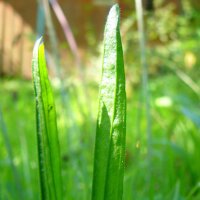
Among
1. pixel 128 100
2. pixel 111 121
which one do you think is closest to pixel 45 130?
pixel 111 121

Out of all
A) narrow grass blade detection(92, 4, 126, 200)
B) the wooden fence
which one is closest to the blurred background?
the wooden fence

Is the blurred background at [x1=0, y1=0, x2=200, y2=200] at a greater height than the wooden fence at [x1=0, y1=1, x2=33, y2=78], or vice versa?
the wooden fence at [x1=0, y1=1, x2=33, y2=78]

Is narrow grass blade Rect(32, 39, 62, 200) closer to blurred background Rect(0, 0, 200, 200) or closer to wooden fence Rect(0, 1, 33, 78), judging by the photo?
blurred background Rect(0, 0, 200, 200)

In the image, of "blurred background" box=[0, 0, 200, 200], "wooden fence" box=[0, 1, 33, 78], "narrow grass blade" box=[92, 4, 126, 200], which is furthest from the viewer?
"wooden fence" box=[0, 1, 33, 78]

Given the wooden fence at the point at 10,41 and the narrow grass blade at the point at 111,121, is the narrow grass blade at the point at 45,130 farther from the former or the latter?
the wooden fence at the point at 10,41

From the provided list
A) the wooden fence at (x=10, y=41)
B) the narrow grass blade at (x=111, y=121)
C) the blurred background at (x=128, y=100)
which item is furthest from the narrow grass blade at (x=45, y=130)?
the wooden fence at (x=10, y=41)

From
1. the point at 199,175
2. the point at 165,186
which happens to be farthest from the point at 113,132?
the point at 199,175
